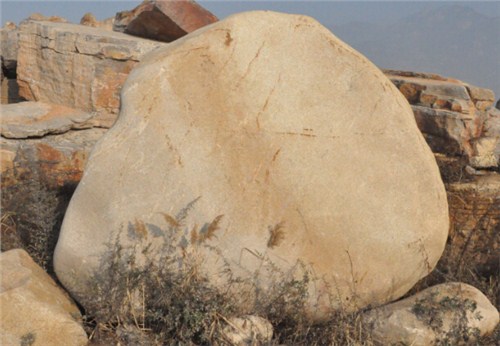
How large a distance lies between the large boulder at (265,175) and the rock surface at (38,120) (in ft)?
5.08

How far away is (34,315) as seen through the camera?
3463 mm

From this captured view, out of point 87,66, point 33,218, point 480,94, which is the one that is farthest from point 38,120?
point 480,94

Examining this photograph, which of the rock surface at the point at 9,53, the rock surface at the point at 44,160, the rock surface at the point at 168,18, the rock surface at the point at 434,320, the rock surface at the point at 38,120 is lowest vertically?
the rock surface at the point at 434,320

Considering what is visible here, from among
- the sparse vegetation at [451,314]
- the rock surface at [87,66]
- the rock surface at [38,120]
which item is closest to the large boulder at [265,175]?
the sparse vegetation at [451,314]

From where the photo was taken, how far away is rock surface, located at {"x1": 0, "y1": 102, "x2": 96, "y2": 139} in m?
5.07

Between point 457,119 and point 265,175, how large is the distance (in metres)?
1.84

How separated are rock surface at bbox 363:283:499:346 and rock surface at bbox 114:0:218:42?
362 centimetres

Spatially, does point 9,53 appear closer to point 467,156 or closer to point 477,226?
point 467,156

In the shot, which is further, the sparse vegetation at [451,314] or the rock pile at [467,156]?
the rock pile at [467,156]

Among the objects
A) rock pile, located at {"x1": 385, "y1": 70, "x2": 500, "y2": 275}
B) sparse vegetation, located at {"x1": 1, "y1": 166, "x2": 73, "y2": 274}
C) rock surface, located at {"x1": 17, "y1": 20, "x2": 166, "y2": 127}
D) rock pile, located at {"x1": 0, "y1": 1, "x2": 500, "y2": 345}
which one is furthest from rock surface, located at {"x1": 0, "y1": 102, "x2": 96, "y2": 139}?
rock pile, located at {"x1": 385, "y1": 70, "x2": 500, "y2": 275}

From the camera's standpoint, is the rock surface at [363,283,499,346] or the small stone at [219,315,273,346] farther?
the rock surface at [363,283,499,346]

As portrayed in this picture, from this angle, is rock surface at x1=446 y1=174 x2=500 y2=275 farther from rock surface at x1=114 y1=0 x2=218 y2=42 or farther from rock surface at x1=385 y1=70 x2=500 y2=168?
rock surface at x1=114 y1=0 x2=218 y2=42

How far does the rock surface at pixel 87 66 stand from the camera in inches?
230

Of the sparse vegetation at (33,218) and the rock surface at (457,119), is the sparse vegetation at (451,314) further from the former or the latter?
the sparse vegetation at (33,218)
